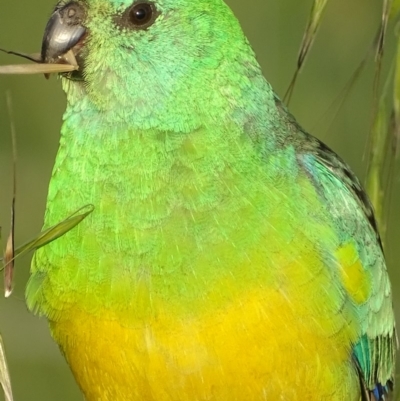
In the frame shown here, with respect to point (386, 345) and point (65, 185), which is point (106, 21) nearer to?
point (65, 185)

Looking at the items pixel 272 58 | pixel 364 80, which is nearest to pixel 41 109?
pixel 272 58

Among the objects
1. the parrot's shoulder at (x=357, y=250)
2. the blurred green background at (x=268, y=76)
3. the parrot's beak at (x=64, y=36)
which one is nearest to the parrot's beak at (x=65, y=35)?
the parrot's beak at (x=64, y=36)

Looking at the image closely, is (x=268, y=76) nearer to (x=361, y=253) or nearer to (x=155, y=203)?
(x=361, y=253)

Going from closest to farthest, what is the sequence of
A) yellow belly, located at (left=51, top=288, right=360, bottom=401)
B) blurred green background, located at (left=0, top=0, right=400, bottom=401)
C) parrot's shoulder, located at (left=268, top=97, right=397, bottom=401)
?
yellow belly, located at (left=51, top=288, right=360, bottom=401) < parrot's shoulder, located at (left=268, top=97, right=397, bottom=401) < blurred green background, located at (left=0, top=0, right=400, bottom=401)

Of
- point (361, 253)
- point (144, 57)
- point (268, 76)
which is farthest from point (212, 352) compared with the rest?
point (268, 76)

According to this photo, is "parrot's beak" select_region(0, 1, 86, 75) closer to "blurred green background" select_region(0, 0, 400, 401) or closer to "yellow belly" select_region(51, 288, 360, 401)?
"yellow belly" select_region(51, 288, 360, 401)

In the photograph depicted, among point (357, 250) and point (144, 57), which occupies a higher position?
point (144, 57)

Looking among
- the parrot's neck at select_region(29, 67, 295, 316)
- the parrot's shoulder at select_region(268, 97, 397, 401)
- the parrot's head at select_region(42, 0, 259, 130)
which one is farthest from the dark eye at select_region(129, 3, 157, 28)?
the parrot's shoulder at select_region(268, 97, 397, 401)
